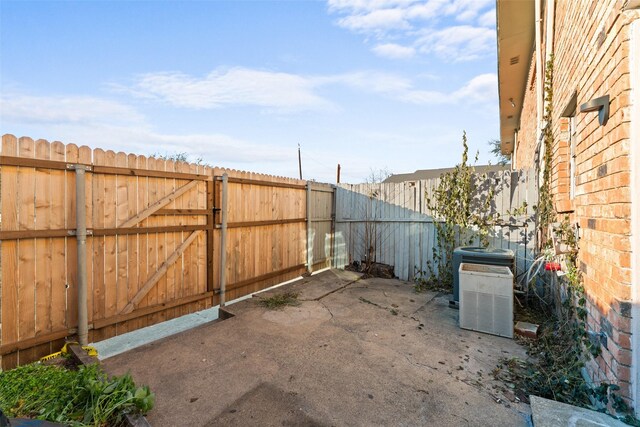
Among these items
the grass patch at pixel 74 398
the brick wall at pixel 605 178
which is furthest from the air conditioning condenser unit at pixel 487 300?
the grass patch at pixel 74 398

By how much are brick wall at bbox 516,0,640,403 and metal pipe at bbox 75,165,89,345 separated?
14.7 feet

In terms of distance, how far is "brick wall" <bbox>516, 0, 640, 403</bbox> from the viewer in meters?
1.56

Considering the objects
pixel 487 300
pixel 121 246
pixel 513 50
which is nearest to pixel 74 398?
pixel 121 246

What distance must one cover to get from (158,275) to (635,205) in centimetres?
455

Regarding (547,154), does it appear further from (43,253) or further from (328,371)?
(43,253)

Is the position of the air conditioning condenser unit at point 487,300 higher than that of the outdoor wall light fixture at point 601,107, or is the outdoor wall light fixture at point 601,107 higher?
the outdoor wall light fixture at point 601,107

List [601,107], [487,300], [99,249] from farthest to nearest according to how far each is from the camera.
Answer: [487,300] → [99,249] → [601,107]

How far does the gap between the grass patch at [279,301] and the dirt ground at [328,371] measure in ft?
0.83

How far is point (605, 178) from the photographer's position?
1.82 m

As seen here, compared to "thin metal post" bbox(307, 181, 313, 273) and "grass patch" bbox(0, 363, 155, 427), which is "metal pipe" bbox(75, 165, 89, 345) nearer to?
"grass patch" bbox(0, 363, 155, 427)

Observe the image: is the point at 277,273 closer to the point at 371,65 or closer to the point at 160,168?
the point at 160,168

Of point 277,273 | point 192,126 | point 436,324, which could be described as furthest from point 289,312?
point 192,126

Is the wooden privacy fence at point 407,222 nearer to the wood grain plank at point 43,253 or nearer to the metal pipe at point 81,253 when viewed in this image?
the metal pipe at point 81,253

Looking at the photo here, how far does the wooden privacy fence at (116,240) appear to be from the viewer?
2.62 metres
